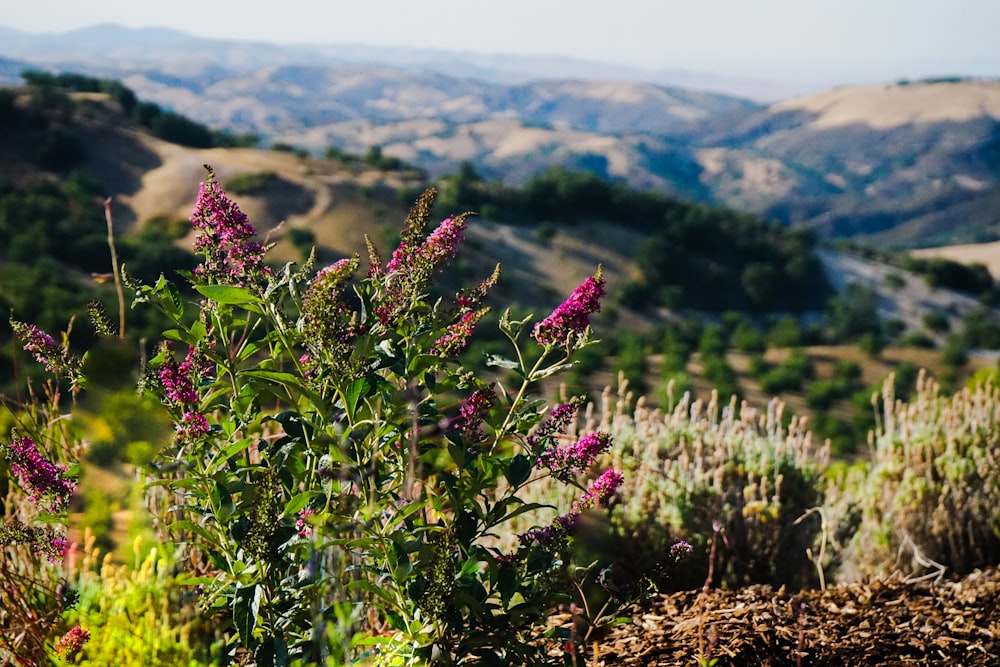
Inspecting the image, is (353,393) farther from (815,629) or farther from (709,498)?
(709,498)

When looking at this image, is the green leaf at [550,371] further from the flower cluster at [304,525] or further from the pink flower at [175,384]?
the pink flower at [175,384]

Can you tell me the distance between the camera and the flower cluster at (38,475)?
234 cm

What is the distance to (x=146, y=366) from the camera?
7.36 ft

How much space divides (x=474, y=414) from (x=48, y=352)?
1.20 m

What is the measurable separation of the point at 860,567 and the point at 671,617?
2.31 metres

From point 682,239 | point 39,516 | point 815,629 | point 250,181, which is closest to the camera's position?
point 39,516

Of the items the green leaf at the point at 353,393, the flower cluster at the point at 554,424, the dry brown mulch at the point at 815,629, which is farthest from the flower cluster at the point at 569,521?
the green leaf at the point at 353,393

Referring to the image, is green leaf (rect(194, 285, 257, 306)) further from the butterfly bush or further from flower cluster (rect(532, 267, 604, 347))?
flower cluster (rect(532, 267, 604, 347))

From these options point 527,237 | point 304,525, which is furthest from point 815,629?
point 527,237

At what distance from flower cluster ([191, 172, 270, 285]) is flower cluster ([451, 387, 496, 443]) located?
642mm

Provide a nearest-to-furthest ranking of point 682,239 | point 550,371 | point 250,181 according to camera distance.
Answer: point 550,371 → point 250,181 → point 682,239

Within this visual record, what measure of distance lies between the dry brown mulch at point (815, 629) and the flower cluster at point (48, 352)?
1776mm

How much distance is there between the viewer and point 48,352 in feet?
7.62

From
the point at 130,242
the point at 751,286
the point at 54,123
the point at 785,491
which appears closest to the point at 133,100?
the point at 54,123
